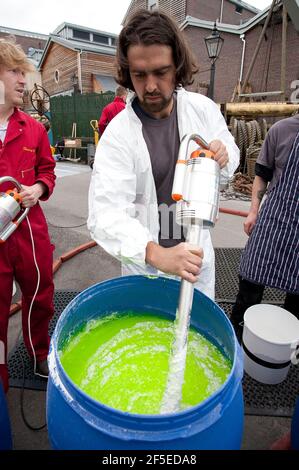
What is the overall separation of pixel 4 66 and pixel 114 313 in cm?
138

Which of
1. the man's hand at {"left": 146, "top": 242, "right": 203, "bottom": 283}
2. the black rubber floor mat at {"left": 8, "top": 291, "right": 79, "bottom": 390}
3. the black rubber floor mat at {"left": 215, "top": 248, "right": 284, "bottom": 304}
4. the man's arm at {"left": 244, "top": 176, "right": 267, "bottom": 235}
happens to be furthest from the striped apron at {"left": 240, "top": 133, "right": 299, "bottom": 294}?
the black rubber floor mat at {"left": 8, "top": 291, "right": 79, "bottom": 390}

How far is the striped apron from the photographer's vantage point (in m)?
1.72

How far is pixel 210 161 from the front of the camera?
94 centimetres

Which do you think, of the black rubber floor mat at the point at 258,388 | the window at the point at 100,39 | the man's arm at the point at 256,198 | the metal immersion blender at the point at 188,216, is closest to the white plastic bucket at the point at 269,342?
the black rubber floor mat at the point at 258,388

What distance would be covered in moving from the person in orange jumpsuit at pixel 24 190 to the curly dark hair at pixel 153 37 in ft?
2.01

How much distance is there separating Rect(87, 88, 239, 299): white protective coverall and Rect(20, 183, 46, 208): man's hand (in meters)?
0.46

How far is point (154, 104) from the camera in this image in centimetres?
131

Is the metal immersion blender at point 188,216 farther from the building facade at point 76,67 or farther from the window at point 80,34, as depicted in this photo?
the window at point 80,34

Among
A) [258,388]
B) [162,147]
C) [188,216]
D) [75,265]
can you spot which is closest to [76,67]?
[75,265]

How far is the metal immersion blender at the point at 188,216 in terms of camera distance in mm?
835

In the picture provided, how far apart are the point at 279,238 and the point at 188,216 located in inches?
45.0

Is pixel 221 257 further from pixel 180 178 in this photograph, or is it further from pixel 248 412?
pixel 180 178

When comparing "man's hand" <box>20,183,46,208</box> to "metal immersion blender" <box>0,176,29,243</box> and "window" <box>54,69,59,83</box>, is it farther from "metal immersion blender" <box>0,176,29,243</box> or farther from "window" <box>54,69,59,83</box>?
"window" <box>54,69,59,83</box>
